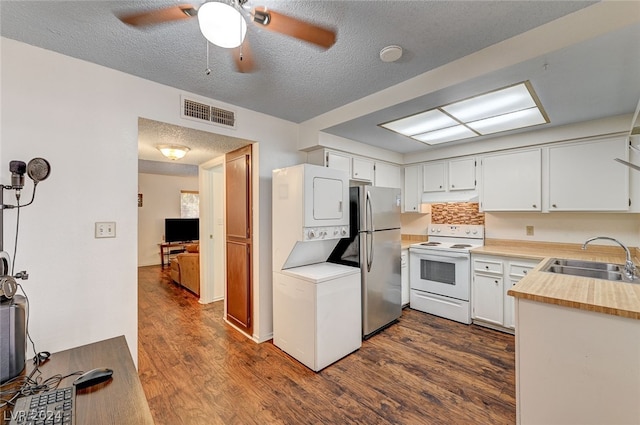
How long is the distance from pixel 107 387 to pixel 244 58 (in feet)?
6.16

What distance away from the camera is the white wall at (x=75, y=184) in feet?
5.49

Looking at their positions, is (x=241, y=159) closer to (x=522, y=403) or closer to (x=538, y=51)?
(x=538, y=51)

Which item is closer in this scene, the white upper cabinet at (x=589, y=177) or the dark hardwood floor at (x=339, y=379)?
the dark hardwood floor at (x=339, y=379)

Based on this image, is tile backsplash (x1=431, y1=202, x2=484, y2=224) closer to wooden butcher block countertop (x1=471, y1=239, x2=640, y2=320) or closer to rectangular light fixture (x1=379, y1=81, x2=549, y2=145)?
rectangular light fixture (x1=379, y1=81, x2=549, y2=145)

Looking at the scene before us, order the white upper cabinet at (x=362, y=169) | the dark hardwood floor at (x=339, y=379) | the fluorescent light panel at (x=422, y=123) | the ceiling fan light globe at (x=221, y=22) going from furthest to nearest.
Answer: the white upper cabinet at (x=362, y=169) → the fluorescent light panel at (x=422, y=123) → the dark hardwood floor at (x=339, y=379) → the ceiling fan light globe at (x=221, y=22)

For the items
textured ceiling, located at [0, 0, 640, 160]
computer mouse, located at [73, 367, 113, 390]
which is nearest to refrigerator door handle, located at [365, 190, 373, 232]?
textured ceiling, located at [0, 0, 640, 160]

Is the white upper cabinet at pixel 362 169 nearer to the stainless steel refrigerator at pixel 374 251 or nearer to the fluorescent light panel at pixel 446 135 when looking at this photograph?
the stainless steel refrigerator at pixel 374 251

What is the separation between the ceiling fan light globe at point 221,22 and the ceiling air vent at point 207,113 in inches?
52.8

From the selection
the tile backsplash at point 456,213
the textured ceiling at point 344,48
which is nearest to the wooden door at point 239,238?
the textured ceiling at point 344,48

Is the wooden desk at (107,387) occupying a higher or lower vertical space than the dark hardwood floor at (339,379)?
higher

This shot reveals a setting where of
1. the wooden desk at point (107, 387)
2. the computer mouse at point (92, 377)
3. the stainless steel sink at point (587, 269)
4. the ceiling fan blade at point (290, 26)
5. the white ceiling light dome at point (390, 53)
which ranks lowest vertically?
the wooden desk at point (107, 387)

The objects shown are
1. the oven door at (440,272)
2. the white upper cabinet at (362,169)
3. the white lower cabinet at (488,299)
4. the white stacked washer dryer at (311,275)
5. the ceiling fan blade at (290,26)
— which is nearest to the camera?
the ceiling fan blade at (290,26)

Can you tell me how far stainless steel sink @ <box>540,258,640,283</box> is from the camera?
6.77 feet

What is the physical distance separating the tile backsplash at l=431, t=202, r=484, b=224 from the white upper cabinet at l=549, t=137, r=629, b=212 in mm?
885
